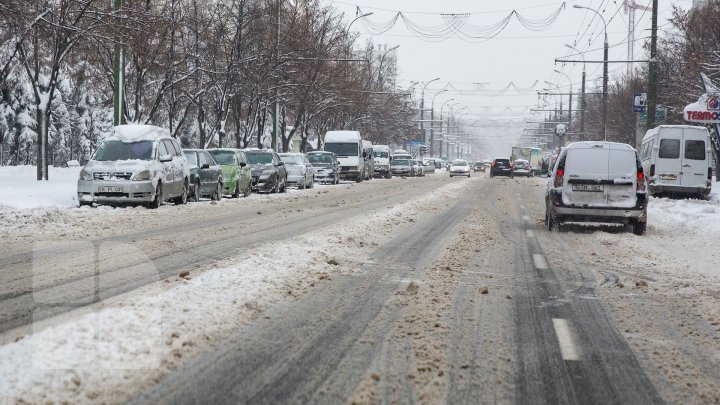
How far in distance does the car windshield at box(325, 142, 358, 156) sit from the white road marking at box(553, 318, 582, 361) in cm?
4232

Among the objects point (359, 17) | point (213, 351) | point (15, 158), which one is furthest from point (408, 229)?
point (15, 158)

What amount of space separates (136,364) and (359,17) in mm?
48740

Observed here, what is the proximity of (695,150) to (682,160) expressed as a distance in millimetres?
614

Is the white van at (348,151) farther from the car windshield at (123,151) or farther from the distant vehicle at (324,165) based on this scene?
the car windshield at (123,151)

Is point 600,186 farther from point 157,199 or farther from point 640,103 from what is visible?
point 640,103

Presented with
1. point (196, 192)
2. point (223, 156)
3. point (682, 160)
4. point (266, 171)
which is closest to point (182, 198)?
point (196, 192)

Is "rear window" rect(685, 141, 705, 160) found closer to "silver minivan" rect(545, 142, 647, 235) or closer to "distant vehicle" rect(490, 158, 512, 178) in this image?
"silver minivan" rect(545, 142, 647, 235)

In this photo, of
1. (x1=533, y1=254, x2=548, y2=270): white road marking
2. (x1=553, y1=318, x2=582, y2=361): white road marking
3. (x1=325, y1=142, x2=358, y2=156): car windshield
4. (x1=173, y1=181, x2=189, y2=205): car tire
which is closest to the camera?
(x1=553, y1=318, x2=582, y2=361): white road marking

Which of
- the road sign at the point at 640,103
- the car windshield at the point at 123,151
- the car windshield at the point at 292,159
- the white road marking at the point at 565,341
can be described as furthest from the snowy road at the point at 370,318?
the road sign at the point at 640,103

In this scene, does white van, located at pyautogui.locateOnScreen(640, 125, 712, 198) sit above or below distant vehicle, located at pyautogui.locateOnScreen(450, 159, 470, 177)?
above

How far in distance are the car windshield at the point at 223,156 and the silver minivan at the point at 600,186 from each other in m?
13.6

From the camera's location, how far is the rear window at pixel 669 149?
3234 cm

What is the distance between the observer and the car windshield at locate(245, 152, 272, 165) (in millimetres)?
32188

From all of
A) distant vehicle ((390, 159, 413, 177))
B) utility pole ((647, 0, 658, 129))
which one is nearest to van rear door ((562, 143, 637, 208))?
utility pole ((647, 0, 658, 129))
